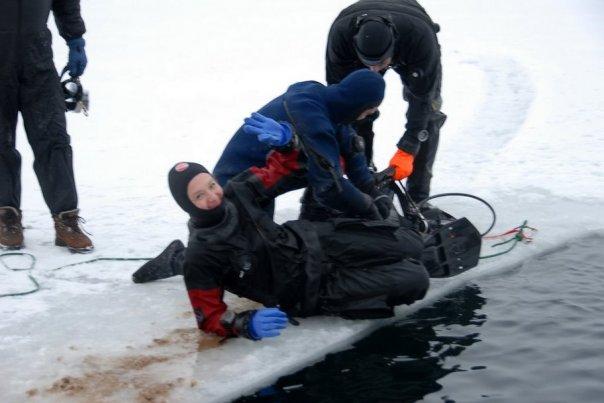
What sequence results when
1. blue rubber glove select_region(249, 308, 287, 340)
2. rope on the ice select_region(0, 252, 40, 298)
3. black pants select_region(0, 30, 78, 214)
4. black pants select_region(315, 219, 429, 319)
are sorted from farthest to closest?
black pants select_region(0, 30, 78, 214)
rope on the ice select_region(0, 252, 40, 298)
black pants select_region(315, 219, 429, 319)
blue rubber glove select_region(249, 308, 287, 340)

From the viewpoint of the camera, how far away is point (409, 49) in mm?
4902

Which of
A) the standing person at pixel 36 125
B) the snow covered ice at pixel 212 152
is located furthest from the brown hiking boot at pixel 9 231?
the snow covered ice at pixel 212 152

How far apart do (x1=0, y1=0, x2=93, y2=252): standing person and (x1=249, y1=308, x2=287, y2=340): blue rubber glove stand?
163 cm

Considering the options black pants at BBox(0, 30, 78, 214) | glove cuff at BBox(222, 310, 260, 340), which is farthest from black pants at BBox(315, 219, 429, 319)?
black pants at BBox(0, 30, 78, 214)

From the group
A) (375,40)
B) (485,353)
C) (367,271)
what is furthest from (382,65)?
(485,353)

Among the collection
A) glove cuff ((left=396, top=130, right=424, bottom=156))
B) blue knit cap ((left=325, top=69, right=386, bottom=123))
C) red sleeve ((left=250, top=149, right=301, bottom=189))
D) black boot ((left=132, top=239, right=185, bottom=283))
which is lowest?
black boot ((left=132, top=239, right=185, bottom=283))

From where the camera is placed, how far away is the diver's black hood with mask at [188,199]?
3727 millimetres

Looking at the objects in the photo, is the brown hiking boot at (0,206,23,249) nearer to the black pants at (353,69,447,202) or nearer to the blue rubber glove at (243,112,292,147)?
the blue rubber glove at (243,112,292,147)

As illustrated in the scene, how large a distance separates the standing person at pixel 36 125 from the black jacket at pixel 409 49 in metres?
1.73

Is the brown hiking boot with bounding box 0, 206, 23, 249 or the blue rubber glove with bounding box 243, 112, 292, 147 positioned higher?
the blue rubber glove with bounding box 243, 112, 292, 147

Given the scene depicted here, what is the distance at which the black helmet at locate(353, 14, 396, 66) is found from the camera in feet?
15.1

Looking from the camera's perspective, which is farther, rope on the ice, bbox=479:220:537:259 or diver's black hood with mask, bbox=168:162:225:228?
rope on the ice, bbox=479:220:537:259

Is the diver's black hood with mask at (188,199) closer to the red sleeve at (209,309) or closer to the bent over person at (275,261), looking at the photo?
the bent over person at (275,261)

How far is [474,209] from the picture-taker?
18.7 ft
